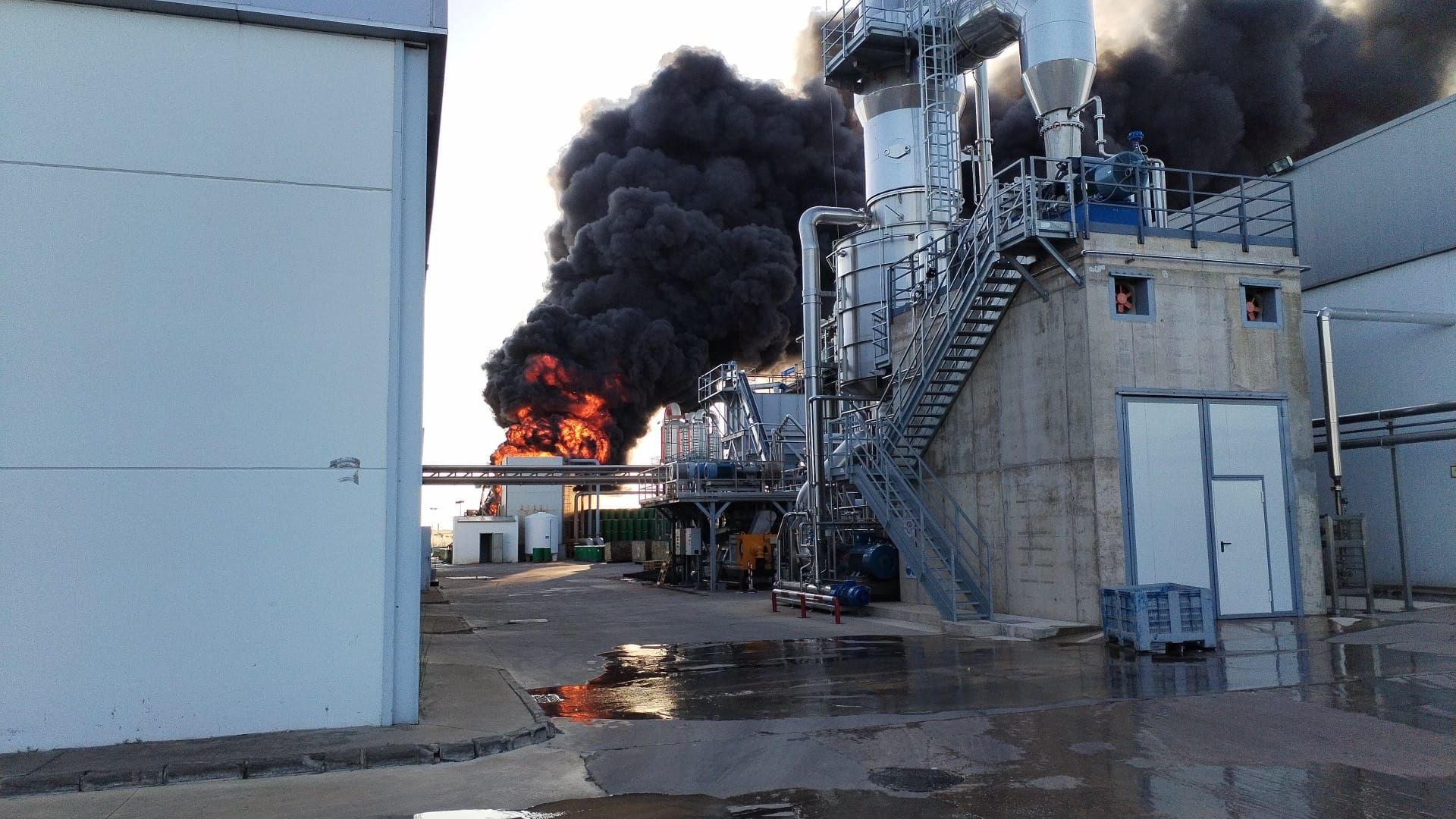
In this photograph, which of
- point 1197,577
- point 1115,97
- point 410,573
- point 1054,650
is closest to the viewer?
point 410,573

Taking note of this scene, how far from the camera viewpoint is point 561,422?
52.0 meters

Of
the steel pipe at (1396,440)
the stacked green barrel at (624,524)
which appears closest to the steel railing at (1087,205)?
the steel pipe at (1396,440)

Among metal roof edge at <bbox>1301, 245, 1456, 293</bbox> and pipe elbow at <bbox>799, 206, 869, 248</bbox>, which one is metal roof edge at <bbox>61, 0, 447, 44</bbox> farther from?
metal roof edge at <bbox>1301, 245, 1456, 293</bbox>

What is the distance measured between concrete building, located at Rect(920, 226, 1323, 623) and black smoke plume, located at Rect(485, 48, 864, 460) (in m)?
33.3

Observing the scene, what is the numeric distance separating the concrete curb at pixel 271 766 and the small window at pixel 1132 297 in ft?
36.0

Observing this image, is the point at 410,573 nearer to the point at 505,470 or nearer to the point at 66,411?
the point at 66,411

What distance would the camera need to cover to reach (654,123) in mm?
55000

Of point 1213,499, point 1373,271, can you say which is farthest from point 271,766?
point 1373,271

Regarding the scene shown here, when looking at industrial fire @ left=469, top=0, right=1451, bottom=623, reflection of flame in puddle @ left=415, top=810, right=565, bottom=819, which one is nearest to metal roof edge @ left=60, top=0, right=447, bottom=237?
reflection of flame in puddle @ left=415, top=810, right=565, bottom=819

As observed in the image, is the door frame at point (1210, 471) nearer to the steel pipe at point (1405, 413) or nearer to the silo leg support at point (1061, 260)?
the silo leg support at point (1061, 260)

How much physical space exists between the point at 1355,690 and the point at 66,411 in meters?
11.2

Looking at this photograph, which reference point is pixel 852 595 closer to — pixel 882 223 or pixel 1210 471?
pixel 1210 471

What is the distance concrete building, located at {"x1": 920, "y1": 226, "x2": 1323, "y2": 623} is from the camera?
14789 mm

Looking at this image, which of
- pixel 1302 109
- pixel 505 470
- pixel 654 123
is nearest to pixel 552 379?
pixel 505 470
